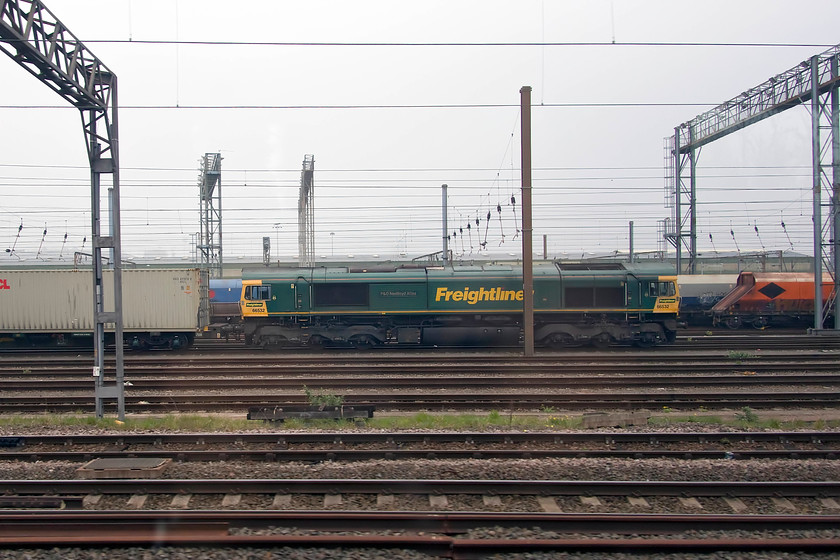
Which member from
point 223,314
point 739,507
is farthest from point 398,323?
point 739,507

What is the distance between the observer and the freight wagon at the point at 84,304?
1942cm

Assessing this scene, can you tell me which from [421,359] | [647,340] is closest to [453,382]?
[421,359]

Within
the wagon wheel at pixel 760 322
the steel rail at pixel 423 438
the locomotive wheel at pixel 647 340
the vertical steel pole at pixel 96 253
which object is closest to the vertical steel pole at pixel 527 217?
the locomotive wheel at pixel 647 340

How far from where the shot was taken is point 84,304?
1953cm

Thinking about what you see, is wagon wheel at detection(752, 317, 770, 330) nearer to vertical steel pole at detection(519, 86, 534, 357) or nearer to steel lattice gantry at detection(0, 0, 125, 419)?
vertical steel pole at detection(519, 86, 534, 357)

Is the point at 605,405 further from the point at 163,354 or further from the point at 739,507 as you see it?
the point at 163,354

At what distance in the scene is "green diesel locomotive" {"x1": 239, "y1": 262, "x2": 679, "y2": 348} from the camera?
1895 cm

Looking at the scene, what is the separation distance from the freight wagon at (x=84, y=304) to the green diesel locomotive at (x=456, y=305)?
2.21m

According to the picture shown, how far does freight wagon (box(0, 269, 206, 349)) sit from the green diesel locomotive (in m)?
2.21

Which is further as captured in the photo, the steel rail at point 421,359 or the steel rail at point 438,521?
the steel rail at point 421,359

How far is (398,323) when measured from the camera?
19.2m

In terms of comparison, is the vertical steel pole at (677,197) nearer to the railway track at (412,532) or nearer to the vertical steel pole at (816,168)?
the vertical steel pole at (816,168)

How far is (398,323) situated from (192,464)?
11775 millimetres

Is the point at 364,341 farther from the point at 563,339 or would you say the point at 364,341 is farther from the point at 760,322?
the point at 760,322
